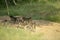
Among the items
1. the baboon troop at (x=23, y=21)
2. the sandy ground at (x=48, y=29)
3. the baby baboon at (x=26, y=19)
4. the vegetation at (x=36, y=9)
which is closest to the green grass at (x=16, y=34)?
the sandy ground at (x=48, y=29)

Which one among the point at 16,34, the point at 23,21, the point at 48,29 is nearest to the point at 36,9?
the point at 23,21

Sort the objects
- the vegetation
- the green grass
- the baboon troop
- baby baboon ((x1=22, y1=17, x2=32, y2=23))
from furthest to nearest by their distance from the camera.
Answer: the vegetation < baby baboon ((x1=22, y1=17, x2=32, y2=23)) < the baboon troop < the green grass

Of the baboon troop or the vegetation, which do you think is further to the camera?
the vegetation

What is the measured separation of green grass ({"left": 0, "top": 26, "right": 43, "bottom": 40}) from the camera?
3820mm

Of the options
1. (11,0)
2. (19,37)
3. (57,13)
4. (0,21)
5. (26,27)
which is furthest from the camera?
(11,0)

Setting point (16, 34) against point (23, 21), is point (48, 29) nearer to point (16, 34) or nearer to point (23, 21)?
point (23, 21)

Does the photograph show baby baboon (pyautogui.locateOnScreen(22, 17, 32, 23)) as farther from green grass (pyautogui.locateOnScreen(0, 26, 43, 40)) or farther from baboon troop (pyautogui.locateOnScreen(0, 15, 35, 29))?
green grass (pyautogui.locateOnScreen(0, 26, 43, 40))

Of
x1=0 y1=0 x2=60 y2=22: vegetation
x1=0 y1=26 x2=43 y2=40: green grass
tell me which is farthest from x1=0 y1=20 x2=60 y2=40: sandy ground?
x1=0 y1=0 x2=60 y2=22: vegetation

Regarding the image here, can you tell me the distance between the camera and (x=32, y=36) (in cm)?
391

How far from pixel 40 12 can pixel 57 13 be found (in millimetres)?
385

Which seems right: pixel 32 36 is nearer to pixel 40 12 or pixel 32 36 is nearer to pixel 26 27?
pixel 26 27

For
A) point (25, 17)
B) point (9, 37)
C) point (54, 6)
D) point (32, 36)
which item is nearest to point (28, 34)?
point (32, 36)

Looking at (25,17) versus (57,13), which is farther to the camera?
(57,13)

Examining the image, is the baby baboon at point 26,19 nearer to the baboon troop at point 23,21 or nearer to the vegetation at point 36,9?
the baboon troop at point 23,21
